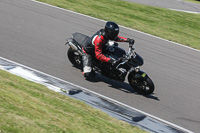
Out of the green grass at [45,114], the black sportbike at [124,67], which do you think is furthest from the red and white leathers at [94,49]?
the green grass at [45,114]

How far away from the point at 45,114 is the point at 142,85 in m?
3.41

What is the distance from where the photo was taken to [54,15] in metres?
14.3

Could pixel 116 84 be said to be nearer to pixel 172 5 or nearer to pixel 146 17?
pixel 146 17

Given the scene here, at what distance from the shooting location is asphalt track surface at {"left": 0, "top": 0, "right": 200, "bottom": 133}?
8.42 meters

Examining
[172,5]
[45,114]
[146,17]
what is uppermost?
[172,5]

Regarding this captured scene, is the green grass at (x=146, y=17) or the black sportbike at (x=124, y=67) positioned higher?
the green grass at (x=146, y=17)

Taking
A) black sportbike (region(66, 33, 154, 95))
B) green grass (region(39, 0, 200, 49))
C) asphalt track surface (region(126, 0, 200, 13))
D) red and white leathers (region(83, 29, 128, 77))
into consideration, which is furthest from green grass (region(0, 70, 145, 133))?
asphalt track surface (region(126, 0, 200, 13))

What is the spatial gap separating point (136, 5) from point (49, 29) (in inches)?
310

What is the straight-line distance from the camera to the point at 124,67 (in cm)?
873

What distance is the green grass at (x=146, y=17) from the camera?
14.4 m

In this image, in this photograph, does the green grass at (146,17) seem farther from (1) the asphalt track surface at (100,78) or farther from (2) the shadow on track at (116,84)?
(2) the shadow on track at (116,84)

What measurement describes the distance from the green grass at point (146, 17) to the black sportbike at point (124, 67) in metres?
5.55

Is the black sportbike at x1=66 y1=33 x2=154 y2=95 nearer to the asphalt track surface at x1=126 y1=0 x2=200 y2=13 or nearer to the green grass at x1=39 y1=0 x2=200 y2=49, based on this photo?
the green grass at x1=39 y1=0 x2=200 y2=49

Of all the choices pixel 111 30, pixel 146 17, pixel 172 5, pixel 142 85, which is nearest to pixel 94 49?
pixel 111 30
